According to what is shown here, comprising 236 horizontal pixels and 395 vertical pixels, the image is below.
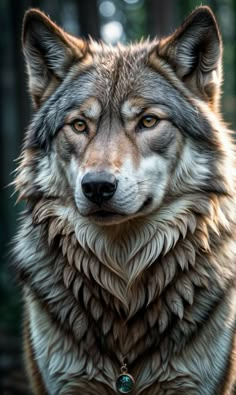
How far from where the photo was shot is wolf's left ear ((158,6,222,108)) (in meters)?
4.40

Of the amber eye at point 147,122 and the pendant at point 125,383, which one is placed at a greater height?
the amber eye at point 147,122

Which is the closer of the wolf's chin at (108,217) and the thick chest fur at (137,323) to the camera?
the wolf's chin at (108,217)

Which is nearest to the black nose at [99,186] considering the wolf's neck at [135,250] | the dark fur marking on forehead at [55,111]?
the wolf's neck at [135,250]

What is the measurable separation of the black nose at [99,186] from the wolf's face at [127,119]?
0.01 m

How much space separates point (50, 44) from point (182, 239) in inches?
62.5

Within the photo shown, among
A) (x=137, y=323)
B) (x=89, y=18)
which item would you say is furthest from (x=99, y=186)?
(x=89, y=18)

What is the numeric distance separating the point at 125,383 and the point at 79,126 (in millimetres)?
1634

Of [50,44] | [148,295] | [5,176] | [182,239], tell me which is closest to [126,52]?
[50,44]

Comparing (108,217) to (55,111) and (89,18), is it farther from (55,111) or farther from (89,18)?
(89,18)

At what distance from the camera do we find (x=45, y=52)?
15.6ft

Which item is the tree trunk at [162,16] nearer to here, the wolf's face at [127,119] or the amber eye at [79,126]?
the wolf's face at [127,119]

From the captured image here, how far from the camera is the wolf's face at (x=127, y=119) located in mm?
4121

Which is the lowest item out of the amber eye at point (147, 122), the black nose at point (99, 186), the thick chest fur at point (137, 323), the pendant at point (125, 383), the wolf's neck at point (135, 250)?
the pendant at point (125, 383)

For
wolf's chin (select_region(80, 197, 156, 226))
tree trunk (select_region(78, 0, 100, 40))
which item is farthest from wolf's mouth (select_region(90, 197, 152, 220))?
tree trunk (select_region(78, 0, 100, 40))
